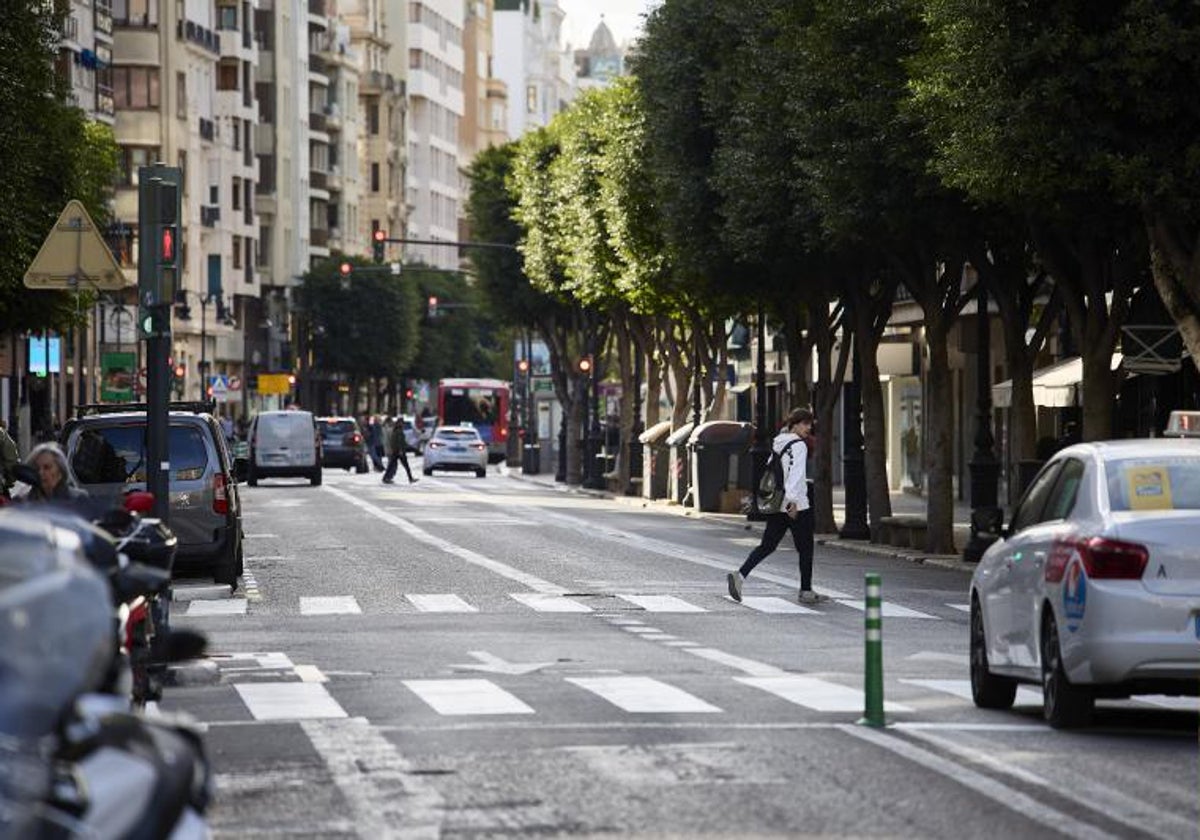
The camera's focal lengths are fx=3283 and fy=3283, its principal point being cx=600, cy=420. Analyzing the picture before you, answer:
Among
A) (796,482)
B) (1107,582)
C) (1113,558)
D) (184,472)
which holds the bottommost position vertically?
(1107,582)

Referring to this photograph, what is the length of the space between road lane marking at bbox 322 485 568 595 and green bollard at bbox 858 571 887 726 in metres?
14.9

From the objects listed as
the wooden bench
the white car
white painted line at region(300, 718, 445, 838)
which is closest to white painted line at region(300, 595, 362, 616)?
white painted line at region(300, 718, 445, 838)

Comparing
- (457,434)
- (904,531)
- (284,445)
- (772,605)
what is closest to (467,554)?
(904,531)

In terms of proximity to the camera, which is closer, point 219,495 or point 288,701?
point 288,701

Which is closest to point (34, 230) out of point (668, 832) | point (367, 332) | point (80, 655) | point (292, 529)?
point (292, 529)

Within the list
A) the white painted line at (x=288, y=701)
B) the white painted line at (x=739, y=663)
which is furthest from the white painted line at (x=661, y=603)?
the white painted line at (x=288, y=701)

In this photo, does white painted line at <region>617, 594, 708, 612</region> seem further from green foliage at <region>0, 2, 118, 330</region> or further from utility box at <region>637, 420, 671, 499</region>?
utility box at <region>637, 420, 671, 499</region>

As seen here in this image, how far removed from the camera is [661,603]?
97.0ft

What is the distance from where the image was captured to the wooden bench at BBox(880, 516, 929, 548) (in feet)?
146

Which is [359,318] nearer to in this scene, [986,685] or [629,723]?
[986,685]

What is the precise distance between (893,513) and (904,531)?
15.9m

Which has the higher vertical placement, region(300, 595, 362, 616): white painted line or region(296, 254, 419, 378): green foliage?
Answer: region(296, 254, 419, 378): green foliage

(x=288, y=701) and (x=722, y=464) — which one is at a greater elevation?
A: (x=722, y=464)

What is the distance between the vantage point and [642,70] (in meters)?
59.1
